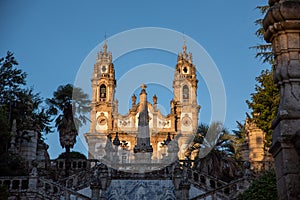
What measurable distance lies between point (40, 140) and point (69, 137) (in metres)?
1.97

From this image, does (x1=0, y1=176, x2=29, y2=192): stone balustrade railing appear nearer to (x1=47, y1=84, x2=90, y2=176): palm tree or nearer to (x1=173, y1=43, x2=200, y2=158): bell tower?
(x1=47, y1=84, x2=90, y2=176): palm tree

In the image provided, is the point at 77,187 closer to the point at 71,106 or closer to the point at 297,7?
the point at 71,106

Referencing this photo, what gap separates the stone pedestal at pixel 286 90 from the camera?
6562mm

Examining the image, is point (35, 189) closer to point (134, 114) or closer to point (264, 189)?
point (264, 189)

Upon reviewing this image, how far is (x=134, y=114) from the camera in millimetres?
65500

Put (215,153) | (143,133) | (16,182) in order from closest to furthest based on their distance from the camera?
(16,182) < (215,153) < (143,133)

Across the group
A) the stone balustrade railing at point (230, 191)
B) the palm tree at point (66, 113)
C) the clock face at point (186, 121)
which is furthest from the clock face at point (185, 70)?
the stone balustrade railing at point (230, 191)

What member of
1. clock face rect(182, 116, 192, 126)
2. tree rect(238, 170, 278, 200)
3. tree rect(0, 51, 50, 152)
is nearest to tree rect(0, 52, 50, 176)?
tree rect(0, 51, 50, 152)

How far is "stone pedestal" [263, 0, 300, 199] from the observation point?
6.56 metres

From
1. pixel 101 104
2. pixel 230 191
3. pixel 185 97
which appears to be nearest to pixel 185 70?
pixel 185 97

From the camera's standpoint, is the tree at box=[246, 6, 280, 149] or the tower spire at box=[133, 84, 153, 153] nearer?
the tree at box=[246, 6, 280, 149]

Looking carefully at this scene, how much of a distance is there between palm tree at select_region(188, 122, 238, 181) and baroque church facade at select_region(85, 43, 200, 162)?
2603 cm

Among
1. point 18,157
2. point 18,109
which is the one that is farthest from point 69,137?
point 18,157

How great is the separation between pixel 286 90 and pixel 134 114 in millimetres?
58787
